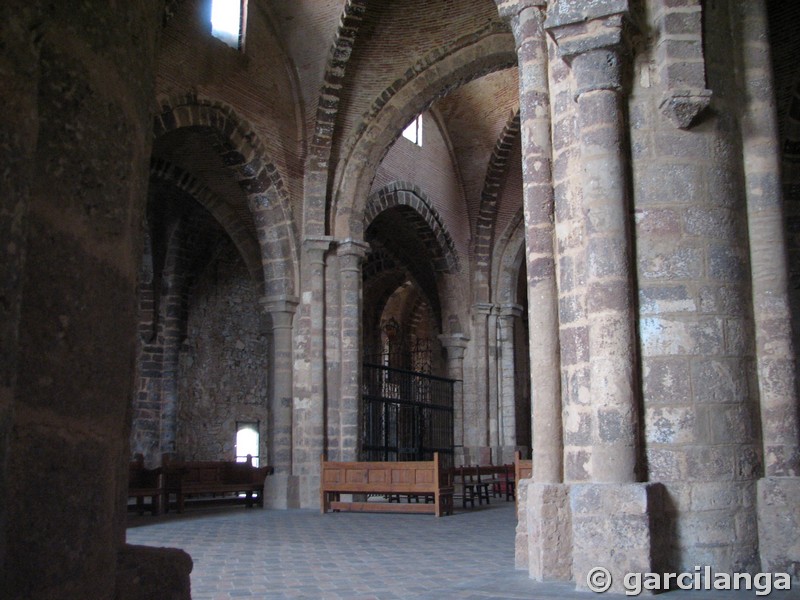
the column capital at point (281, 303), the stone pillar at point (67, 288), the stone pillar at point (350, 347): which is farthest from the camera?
the column capital at point (281, 303)

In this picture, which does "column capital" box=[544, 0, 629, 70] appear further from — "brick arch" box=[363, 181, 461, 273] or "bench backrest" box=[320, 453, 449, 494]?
"brick arch" box=[363, 181, 461, 273]

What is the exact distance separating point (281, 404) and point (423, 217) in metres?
6.25

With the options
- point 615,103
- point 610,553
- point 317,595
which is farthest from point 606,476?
point 615,103

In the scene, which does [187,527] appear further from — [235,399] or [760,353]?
[235,399]

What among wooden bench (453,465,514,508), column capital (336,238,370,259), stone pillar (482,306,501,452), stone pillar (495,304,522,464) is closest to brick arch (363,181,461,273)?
stone pillar (482,306,501,452)

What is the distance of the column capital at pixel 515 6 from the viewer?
7055mm

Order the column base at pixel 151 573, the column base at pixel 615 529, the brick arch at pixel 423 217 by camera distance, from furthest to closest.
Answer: the brick arch at pixel 423 217, the column base at pixel 615 529, the column base at pixel 151 573

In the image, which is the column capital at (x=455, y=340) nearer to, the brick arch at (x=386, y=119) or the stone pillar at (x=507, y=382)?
the stone pillar at (x=507, y=382)

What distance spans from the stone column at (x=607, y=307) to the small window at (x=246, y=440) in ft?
51.5

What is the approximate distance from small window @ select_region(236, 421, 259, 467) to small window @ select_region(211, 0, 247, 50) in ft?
32.4

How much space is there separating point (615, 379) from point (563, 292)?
0.83m

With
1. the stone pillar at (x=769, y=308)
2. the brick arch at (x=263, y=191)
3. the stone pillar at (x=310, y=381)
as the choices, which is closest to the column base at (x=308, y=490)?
the stone pillar at (x=310, y=381)

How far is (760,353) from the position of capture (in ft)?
20.6

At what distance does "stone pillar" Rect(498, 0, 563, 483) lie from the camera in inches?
251
